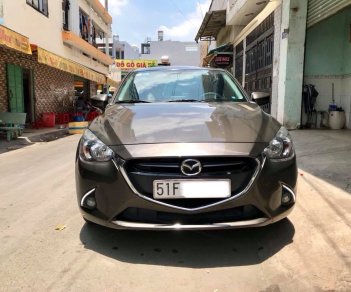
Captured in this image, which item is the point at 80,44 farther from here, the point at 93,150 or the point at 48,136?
the point at 93,150

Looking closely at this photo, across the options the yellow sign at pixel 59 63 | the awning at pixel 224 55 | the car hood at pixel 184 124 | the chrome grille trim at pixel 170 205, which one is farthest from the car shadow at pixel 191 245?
the awning at pixel 224 55

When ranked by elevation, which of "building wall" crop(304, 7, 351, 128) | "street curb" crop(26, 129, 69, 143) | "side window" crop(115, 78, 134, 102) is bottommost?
"street curb" crop(26, 129, 69, 143)

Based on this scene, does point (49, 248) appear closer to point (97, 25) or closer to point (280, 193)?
point (280, 193)

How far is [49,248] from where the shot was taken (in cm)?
311

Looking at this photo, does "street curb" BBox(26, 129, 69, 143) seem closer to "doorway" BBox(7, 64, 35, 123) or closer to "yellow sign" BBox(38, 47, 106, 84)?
"doorway" BBox(7, 64, 35, 123)

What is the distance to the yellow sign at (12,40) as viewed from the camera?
9.81 m

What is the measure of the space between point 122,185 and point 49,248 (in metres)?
0.92

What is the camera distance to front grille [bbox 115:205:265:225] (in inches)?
107

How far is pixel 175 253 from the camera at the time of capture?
2.97m

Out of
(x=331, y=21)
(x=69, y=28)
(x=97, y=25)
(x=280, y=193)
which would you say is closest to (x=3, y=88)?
(x=69, y=28)

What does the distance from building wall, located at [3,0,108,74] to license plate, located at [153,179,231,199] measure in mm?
11527

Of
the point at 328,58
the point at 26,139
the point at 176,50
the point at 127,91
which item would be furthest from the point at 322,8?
the point at 176,50

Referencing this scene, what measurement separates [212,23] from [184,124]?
21916mm

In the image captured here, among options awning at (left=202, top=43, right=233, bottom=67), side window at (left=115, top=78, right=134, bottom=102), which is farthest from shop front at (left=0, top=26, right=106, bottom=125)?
awning at (left=202, top=43, right=233, bottom=67)
